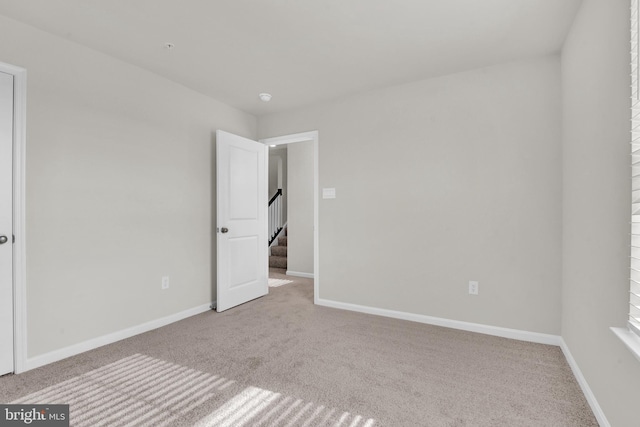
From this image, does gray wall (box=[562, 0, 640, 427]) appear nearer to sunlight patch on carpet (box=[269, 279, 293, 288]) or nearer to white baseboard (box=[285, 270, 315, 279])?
sunlight patch on carpet (box=[269, 279, 293, 288])

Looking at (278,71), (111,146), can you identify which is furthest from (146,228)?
(278,71)

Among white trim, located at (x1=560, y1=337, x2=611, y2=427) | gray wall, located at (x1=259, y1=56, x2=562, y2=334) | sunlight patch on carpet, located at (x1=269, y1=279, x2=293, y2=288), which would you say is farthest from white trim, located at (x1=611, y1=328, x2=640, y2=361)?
sunlight patch on carpet, located at (x1=269, y1=279, x2=293, y2=288)

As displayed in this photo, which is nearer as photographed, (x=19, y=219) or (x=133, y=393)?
(x=133, y=393)

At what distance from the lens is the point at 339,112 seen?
370cm

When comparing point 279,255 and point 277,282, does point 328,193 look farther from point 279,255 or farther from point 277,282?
point 279,255

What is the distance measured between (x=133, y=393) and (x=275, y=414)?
0.91 metres

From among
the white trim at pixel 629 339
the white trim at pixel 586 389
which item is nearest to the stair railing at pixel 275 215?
the white trim at pixel 586 389

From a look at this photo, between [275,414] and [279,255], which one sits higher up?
[279,255]

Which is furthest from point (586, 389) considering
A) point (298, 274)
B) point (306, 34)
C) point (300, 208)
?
point (300, 208)

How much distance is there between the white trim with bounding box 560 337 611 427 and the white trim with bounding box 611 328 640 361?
20.2 inches

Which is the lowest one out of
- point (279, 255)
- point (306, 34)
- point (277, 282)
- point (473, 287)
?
point (277, 282)

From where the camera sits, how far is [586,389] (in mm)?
1888

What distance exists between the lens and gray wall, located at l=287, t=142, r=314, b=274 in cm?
574

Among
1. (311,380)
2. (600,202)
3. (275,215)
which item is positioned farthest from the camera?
(275,215)
